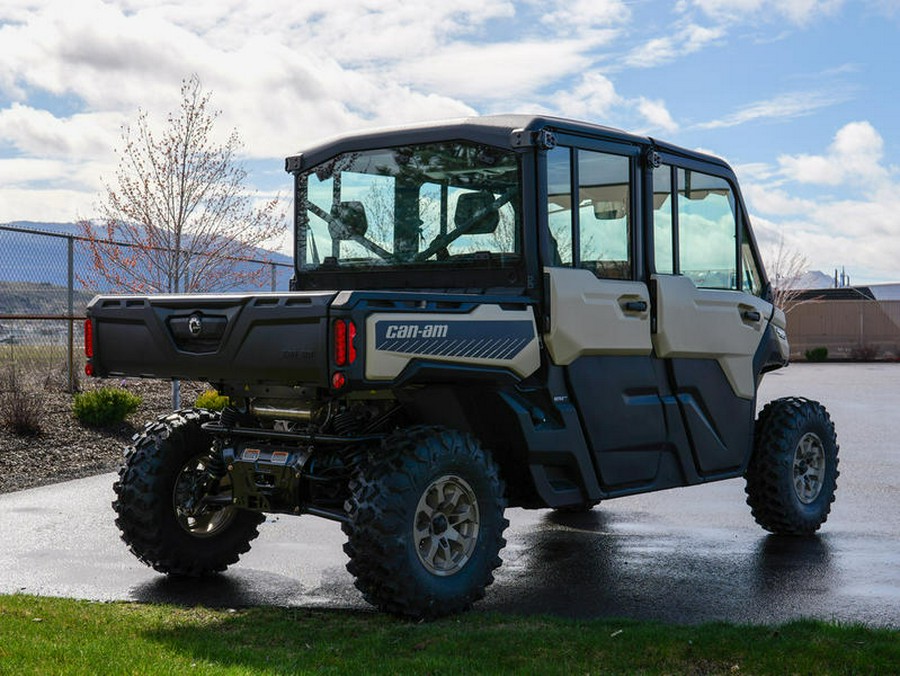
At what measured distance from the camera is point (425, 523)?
6562 mm

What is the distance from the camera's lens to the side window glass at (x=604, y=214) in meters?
7.50

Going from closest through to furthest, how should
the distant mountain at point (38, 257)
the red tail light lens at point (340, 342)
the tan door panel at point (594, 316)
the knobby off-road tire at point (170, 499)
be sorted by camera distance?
the red tail light lens at point (340, 342) → the tan door panel at point (594, 316) → the knobby off-road tire at point (170, 499) → the distant mountain at point (38, 257)

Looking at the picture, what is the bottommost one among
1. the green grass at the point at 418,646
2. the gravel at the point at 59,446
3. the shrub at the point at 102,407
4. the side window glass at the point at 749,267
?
the green grass at the point at 418,646

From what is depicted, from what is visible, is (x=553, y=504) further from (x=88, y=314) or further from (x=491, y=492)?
(x=88, y=314)

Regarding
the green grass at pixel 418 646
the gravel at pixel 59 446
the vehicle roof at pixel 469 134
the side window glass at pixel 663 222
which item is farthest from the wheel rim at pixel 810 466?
the gravel at pixel 59 446

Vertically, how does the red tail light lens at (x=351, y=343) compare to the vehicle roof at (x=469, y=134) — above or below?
below

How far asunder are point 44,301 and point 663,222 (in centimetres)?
1309

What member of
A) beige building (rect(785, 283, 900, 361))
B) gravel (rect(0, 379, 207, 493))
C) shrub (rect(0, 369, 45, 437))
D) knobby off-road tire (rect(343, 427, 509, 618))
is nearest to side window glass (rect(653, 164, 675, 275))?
knobby off-road tire (rect(343, 427, 509, 618))

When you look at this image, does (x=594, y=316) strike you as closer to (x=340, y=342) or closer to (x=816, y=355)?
(x=340, y=342)

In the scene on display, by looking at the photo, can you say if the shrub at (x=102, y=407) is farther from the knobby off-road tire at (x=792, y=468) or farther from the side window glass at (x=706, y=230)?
the side window glass at (x=706, y=230)

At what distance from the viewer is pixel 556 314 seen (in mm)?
7133

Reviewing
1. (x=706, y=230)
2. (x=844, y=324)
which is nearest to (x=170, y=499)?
(x=706, y=230)

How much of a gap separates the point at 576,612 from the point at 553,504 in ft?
2.13

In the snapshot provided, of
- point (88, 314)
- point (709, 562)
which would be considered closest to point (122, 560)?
point (88, 314)
